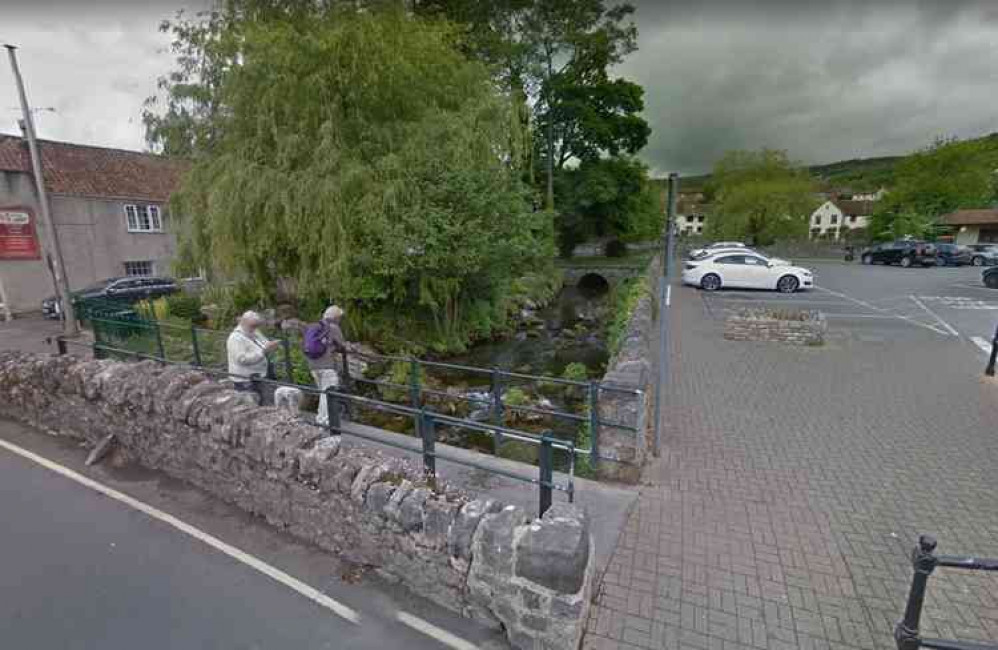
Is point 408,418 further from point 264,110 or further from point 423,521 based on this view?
point 264,110

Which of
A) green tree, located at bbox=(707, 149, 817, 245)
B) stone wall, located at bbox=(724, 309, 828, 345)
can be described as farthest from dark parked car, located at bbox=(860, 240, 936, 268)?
stone wall, located at bbox=(724, 309, 828, 345)

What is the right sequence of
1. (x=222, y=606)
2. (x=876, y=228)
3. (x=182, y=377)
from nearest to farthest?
(x=222, y=606) → (x=182, y=377) → (x=876, y=228)

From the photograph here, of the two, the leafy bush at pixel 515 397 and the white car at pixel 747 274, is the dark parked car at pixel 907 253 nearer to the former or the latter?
the white car at pixel 747 274

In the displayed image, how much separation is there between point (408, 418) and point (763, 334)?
8478 mm

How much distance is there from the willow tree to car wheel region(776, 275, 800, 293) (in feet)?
41.0

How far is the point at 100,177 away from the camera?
70.3 ft

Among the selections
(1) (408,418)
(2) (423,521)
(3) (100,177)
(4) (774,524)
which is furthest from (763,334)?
(3) (100,177)

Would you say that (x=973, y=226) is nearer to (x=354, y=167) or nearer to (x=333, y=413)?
(x=354, y=167)

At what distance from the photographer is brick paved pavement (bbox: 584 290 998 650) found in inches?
118

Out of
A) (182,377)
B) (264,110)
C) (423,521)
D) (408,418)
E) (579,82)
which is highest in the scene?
(579,82)

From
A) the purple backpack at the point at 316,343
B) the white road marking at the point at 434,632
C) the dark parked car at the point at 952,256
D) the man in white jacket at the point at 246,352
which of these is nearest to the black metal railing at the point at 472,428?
the man in white jacket at the point at 246,352

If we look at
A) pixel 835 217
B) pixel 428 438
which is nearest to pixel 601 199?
pixel 428 438

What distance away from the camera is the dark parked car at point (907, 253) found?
2662 centimetres

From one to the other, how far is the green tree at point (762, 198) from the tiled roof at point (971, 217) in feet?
38.4
